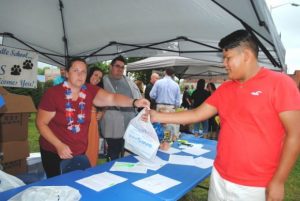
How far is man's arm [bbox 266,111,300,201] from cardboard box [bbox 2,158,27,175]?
3381mm

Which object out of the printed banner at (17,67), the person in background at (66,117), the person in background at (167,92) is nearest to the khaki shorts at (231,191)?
the person in background at (66,117)

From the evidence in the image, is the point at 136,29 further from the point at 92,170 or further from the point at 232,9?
the point at 92,170

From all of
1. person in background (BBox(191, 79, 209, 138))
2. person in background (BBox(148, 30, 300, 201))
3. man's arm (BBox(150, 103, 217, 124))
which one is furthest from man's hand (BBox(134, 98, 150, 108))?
person in background (BBox(191, 79, 209, 138))

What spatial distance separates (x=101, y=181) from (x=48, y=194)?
46cm

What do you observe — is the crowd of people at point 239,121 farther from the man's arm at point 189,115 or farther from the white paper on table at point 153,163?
the white paper on table at point 153,163

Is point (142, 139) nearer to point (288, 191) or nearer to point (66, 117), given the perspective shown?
point (66, 117)

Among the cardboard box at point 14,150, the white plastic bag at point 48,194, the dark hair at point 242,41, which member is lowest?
the cardboard box at point 14,150

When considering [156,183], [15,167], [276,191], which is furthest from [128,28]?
[276,191]

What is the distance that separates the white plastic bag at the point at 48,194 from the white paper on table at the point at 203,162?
1.26 metres

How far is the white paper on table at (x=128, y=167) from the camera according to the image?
2206mm

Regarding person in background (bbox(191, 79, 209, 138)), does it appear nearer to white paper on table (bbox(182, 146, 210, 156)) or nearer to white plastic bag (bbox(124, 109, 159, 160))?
white paper on table (bbox(182, 146, 210, 156))

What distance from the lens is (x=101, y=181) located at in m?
1.91

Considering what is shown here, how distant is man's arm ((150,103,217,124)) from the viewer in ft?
6.77

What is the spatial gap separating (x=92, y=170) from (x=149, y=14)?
222 cm
